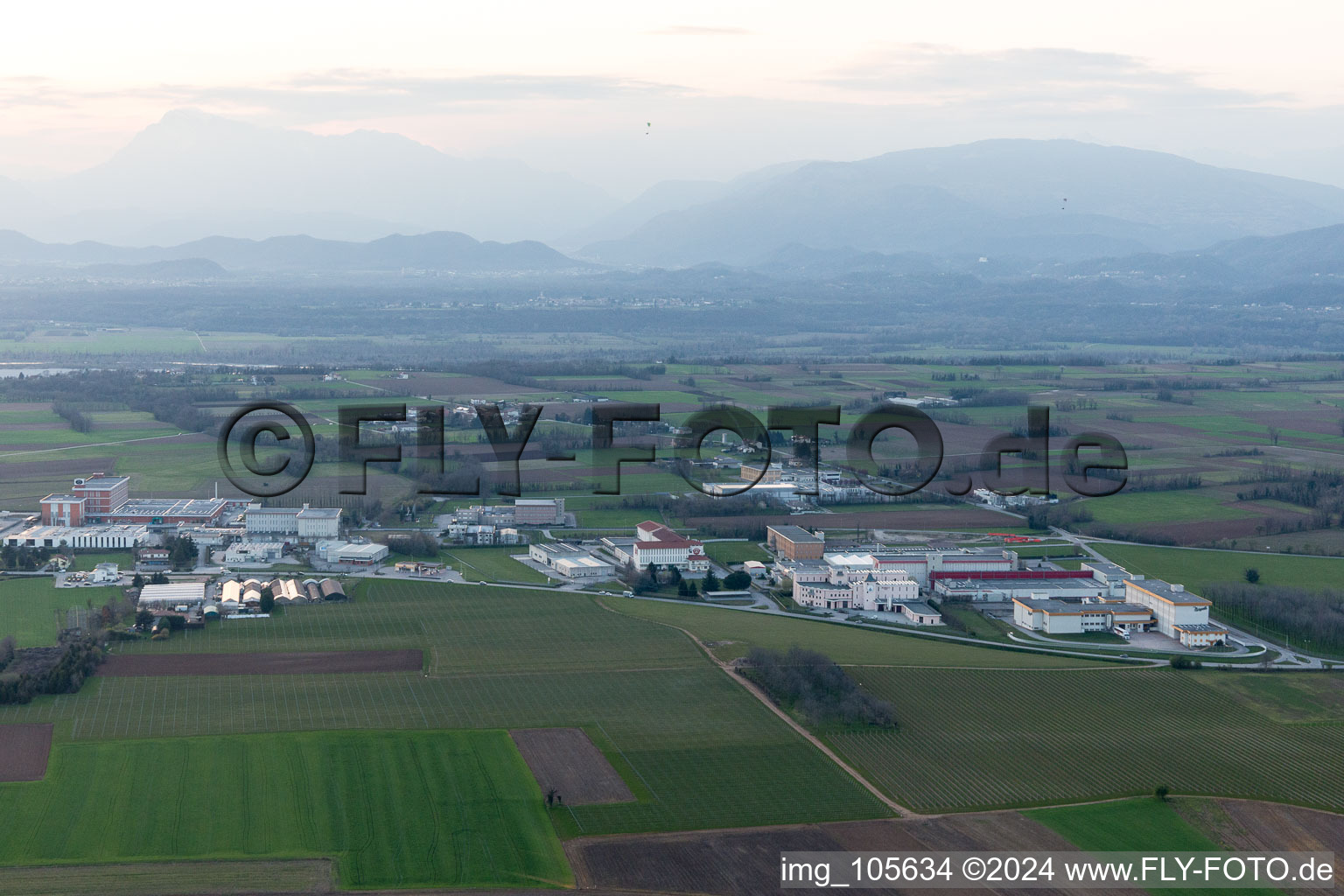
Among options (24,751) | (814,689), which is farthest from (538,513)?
(24,751)

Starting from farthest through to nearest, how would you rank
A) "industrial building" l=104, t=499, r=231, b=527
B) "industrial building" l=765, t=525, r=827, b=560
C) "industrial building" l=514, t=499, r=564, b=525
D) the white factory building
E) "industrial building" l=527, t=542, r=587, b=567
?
"industrial building" l=514, t=499, r=564, b=525 < "industrial building" l=104, t=499, r=231, b=527 < "industrial building" l=765, t=525, r=827, b=560 < "industrial building" l=527, t=542, r=587, b=567 < the white factory building

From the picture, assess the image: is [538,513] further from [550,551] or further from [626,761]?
[626,761]

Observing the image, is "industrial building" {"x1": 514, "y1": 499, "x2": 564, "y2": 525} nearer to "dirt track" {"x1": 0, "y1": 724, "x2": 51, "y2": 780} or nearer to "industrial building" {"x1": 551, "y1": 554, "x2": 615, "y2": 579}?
"industrial building" {"x1": 551, "y1": 554, "x2": 615, "y2": 579}

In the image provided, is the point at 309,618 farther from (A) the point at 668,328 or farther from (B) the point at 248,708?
(A) the point at 668,328

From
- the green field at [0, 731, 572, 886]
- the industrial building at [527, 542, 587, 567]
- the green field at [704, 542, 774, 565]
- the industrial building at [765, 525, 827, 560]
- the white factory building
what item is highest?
the industrial building at [765, 525, 827, 560]

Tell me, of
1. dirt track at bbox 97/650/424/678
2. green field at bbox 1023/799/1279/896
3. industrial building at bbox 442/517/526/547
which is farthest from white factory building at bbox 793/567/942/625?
green field at bbox 1023/799/1279/896

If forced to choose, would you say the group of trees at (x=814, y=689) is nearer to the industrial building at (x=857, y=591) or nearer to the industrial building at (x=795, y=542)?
the industrial building at (x=857, y=591)
